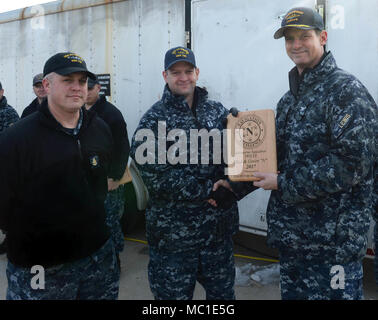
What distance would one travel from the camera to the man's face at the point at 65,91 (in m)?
1.80

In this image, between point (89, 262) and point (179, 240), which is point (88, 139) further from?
point (179, 240)

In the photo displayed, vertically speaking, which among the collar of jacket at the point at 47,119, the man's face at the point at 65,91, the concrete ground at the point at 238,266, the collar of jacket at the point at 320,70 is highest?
the collar of jacket at the point at 320,70

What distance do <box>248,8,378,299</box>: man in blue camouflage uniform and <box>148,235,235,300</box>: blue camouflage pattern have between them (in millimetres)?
433

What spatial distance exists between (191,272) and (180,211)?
0.39 metres

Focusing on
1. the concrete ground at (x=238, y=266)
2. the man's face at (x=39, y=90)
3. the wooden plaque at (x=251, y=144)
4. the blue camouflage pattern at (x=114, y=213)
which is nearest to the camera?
the wooden plaque at (x=251, y=144)

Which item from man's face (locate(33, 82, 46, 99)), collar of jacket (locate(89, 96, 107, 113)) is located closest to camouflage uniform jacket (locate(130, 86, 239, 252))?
collar of jacket (locate(89, 96, 107, 113))

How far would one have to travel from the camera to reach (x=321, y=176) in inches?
66.6

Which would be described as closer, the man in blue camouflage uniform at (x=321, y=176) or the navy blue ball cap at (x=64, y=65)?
the man in blue camouflage uniform at (x=321, y=176)

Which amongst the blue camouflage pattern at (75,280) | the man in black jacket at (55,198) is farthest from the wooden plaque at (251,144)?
the blue camouflage pattern at (75,280)

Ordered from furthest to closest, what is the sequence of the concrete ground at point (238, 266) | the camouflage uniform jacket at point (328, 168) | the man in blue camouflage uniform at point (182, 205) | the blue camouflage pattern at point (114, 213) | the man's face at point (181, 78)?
the blue camouflage pattern at point (114, 213) → the concrete ground at point (238, 266) → the man's face at point (181, 78) → the man in blue camouflage uniform at point (182, 205) → the camouflage uniform jacket at point (328, 168)

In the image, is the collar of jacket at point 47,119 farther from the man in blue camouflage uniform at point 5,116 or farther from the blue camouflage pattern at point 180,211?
the man in blue camouflage uniform at point 5,116

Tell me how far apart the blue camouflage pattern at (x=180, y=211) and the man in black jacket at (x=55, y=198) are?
0.39 m

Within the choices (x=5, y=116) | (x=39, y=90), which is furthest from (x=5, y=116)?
(x=39, y=90)

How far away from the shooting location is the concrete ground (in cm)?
320
